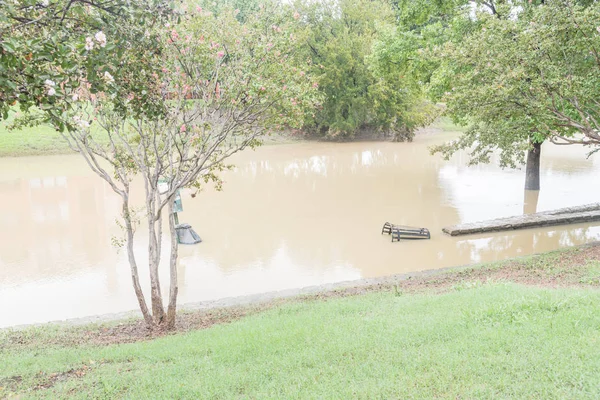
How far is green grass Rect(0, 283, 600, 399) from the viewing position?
4172 millimetres

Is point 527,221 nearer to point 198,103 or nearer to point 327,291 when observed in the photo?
point 327,291

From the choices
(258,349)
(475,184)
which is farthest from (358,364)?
(475,184)

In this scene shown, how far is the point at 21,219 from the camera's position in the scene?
17609 millimetres

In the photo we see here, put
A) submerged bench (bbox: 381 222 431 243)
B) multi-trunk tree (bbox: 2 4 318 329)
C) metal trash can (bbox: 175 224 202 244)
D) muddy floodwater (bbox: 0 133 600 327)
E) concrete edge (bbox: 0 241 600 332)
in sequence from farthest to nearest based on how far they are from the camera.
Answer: metal trash can (bbox: 175 224 202 244) < submerged bench (bbox: 381 222 431 243) < muddy floodwater (bbox: 0 133 600 327) < concrete edge (bbox: 0 241 600 332) < multi-trunk tree (bbox: 2 4 318 329)

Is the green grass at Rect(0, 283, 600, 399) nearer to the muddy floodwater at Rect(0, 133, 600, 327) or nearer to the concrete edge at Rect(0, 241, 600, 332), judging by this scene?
the concrete edge at Rect(0, 241, 600, 332)

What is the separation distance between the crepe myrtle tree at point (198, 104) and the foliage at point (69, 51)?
200 centimetres

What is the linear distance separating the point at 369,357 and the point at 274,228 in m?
11.1

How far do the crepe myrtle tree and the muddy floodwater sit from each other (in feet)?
9.99

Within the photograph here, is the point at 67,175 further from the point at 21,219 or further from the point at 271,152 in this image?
the point at 271,152

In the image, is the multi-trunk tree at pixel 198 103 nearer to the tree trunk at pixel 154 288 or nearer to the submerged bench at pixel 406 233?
the tree trunk at pixel 154 288

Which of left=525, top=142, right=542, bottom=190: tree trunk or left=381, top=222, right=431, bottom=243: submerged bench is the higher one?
left=525, top=142, right=542, bottom=190: tree trunk

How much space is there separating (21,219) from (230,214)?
22.3ft

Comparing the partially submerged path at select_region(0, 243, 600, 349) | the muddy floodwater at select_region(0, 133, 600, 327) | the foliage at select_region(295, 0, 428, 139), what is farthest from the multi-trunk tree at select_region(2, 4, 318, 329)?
the foliage at select_region(295, 0, 428, 139)

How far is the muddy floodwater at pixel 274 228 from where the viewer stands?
1141 cm
